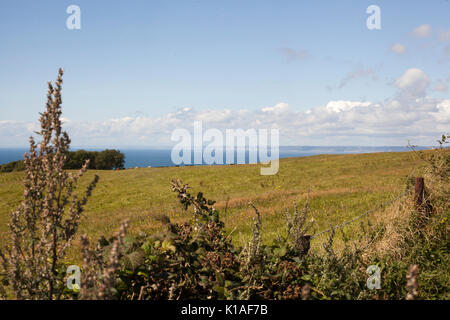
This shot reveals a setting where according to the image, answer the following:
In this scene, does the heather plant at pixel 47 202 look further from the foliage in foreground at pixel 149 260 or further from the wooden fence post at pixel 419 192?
the wooden fence post at pixel 419 192

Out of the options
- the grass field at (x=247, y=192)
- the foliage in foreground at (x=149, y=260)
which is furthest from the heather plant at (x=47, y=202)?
the grass field at (x=247, y=192)

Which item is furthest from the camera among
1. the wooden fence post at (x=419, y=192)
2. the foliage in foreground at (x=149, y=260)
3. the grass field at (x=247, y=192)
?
the grass field at (x=247, y=192)

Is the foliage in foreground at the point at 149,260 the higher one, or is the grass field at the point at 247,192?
the foliage in foreground at the point at 149,260

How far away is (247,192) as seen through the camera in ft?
80.4

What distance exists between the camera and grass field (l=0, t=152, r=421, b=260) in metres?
13.2

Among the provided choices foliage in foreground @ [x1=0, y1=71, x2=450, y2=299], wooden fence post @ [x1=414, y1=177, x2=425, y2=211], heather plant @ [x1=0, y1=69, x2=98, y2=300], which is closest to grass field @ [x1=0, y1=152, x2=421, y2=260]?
wooden fence post @ [x1=414, y1=177, x2=425, y2=211]

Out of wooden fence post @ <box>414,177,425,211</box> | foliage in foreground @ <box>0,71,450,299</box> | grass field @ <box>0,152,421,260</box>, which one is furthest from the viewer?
grass field @ <box>0,152,421,260</box>

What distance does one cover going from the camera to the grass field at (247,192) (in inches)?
519

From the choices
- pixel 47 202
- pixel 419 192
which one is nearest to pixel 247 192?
pixel 419 192

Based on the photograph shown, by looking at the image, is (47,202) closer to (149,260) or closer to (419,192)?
(149,260)

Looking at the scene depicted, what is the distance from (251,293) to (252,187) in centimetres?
2542

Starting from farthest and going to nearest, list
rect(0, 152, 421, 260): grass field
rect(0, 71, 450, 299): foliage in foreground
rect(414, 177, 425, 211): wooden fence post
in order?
rect(0, 152, 421, 260): grass field → rect(414, 177, 425, 211): wooden fence post → rect(0, 71, 450, 299): foliage in foreground

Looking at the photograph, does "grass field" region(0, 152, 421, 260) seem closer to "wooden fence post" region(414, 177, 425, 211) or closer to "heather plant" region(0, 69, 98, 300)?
"wooden fence post" region(414, 177, 425, 211)
